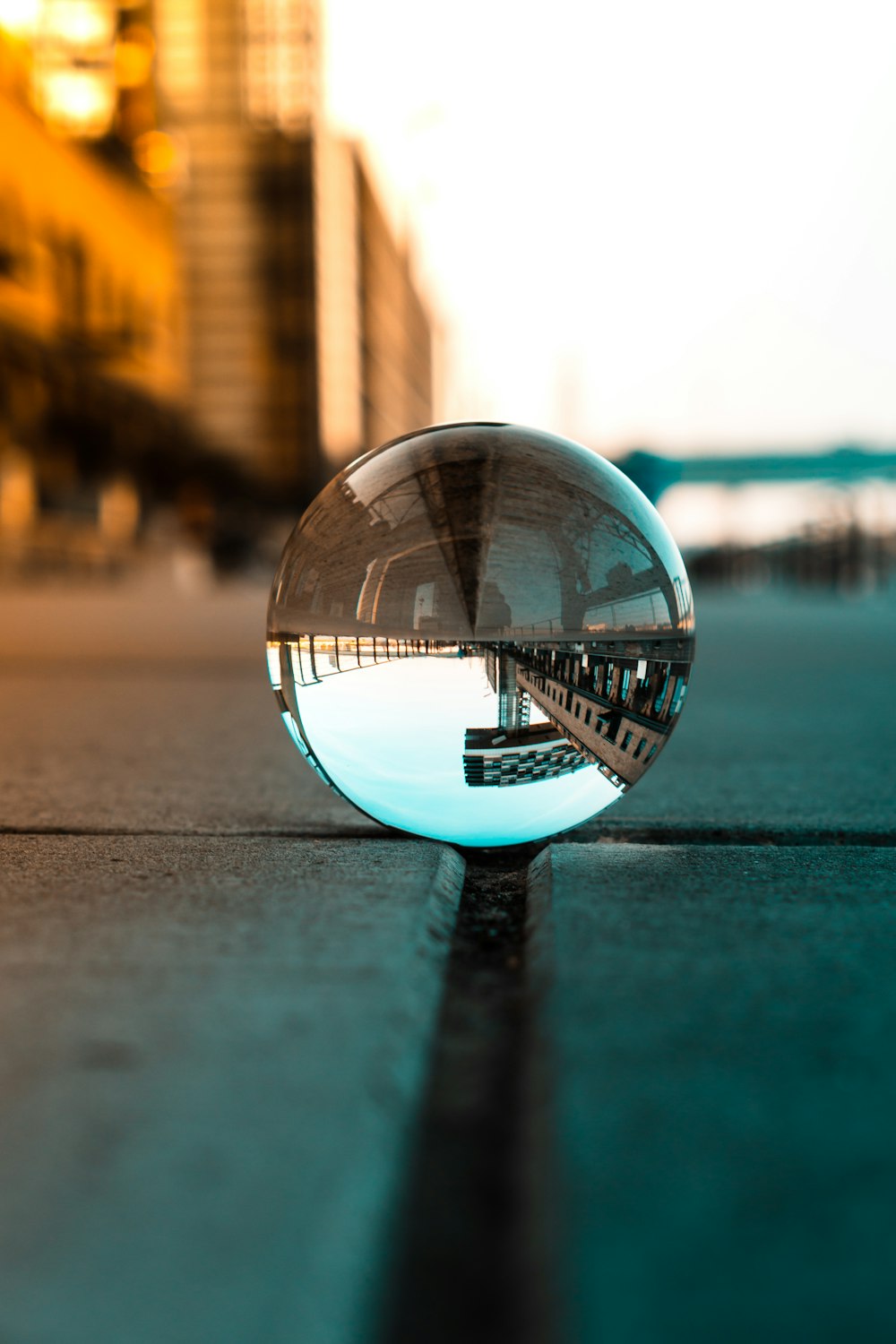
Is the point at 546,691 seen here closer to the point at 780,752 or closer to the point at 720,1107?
the point at 720,1107

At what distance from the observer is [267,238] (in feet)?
198

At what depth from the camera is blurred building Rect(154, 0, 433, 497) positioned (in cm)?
5988

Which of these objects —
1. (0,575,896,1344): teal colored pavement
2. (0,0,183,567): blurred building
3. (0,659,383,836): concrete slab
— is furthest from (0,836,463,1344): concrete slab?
(0,0,183,567): blurred building

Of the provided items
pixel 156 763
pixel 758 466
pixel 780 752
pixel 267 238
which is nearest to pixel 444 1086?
pixel 156 763

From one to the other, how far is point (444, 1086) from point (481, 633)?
2.06 feet

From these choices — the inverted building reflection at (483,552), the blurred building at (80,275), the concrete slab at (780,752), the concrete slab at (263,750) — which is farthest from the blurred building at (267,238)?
the inverted building reflection at (483,552)

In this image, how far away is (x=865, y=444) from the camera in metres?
14.7

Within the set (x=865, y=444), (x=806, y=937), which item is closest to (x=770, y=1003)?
(x=806, y=937)

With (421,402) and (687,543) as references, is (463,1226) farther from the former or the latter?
(421,402)

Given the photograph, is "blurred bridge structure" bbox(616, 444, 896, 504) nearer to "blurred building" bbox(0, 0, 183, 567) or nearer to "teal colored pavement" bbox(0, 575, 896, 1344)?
"teal colored pavement" bbox(0, 575, 896, 1344)

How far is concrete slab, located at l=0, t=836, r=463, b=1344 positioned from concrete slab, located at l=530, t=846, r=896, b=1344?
0.40 ft

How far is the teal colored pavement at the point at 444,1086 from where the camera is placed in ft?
1.97

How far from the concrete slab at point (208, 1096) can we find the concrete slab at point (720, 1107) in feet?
0.40

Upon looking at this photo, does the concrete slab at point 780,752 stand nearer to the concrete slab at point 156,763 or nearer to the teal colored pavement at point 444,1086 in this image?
the teal colored pavement at point 444,1086
